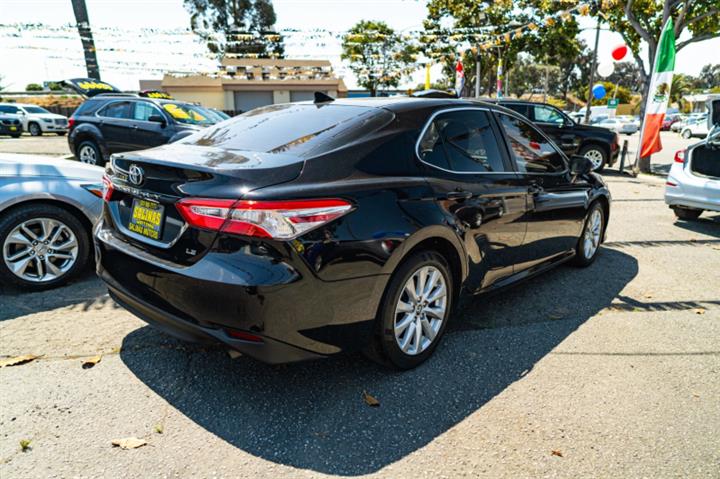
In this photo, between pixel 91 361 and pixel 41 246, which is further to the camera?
pixel 41 246

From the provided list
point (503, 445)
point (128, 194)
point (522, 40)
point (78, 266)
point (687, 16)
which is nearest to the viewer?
point (503, 445)

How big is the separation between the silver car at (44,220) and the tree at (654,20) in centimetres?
1300

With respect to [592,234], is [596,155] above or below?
below

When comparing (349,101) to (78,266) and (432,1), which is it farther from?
(432,1)

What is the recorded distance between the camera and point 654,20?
14.7 m

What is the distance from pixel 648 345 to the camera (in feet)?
12.0

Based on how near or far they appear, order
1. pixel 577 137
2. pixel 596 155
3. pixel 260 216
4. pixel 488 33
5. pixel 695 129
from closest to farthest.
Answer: pixel 260 216, pixel 577 137, pixel 596 155, pixel 488 33, pixel 695 129

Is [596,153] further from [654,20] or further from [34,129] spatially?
[34,129]

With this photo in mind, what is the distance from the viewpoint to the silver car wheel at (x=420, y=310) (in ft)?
9.71

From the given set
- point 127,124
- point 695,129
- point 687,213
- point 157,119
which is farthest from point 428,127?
point 695,129

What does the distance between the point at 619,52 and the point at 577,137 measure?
5.21m

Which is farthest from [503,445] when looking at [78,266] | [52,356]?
[78,266]

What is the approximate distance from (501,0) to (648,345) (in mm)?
20642

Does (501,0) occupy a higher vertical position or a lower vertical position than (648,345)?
higher
